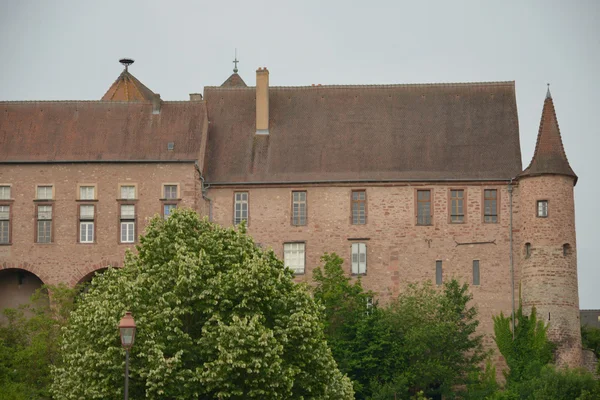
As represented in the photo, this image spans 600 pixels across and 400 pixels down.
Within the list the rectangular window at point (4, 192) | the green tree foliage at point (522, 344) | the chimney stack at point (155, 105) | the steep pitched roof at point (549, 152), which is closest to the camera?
the green tree foliage at point (522, 344)

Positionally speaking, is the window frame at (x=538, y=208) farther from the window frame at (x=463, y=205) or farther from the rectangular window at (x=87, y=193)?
the rectangular window at (x=87, y=193)

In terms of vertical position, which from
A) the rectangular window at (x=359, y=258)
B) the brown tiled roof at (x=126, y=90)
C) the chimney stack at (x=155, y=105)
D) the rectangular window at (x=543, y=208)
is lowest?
the rectangular window at (x=359, y=258)

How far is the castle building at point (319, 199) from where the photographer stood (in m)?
73.2

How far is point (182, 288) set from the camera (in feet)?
171

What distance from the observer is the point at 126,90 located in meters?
83.5

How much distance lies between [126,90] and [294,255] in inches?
580

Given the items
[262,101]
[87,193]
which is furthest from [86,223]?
[262,101]

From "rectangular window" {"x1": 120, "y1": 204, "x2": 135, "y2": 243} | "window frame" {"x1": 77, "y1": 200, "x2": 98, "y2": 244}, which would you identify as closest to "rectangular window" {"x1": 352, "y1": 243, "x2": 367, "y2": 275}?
"rectangular window" {"x1": 120, "y1": 204, "x2": 135, "y2": 243}

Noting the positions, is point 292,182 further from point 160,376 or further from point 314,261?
point 160,376

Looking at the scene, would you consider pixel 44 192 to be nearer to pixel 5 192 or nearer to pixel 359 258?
pixel 5 192

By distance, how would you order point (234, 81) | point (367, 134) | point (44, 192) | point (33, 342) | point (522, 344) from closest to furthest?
1. point (33, 342)
2. point (522, 344)
3. point (44, 192)
4. point (367, 134)
5. point (234, 81)

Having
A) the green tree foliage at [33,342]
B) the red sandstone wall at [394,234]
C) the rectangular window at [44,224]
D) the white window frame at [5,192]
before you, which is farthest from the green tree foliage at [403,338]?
the white window frame at [5,192]

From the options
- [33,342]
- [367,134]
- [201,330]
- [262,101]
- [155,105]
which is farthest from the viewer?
[262,101]

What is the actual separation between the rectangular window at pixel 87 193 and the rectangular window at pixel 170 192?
131 inches
